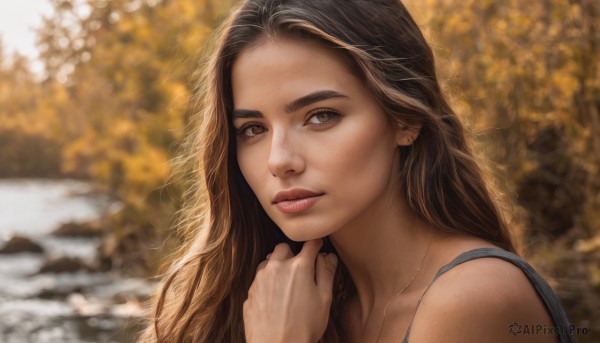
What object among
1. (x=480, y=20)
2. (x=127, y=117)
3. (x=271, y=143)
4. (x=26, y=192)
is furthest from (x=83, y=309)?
(x=26, y=192)

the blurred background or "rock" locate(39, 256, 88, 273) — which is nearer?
the blurred background

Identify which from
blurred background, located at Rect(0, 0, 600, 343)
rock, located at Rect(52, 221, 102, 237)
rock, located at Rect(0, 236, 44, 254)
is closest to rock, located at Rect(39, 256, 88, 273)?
blurred background, located at Rect(0, 0, 600, 343)

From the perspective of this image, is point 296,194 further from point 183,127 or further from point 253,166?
point 183,127

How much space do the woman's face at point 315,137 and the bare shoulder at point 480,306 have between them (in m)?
0.38

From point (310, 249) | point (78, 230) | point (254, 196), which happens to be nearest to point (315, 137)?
point (310, 249)

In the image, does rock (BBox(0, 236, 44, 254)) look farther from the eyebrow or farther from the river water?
the eyebrow

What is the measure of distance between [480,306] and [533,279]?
222 mm

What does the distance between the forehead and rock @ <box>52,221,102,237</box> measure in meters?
18.5

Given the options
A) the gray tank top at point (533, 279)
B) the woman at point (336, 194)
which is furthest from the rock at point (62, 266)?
the gray tank top at point (533, 279)

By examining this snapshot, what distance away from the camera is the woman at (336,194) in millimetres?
2213

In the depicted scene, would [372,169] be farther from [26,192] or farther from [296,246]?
[26,192]

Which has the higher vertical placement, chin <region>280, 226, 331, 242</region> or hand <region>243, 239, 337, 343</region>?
chin <region>280, 226, 331, 242</region>

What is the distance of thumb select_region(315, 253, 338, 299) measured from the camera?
2.41 m

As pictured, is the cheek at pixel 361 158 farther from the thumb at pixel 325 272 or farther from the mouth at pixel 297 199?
the thumb at pixel 325 272
